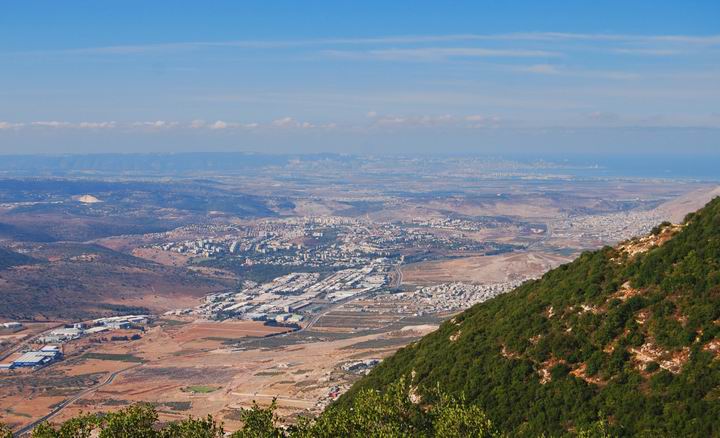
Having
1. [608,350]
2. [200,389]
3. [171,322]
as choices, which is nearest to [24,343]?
[171,322]

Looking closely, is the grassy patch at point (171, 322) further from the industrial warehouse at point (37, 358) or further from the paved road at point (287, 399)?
the paved road at point (287, 399)

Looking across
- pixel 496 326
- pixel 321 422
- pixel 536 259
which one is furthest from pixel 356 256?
pixel 321 422

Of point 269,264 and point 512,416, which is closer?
point 512,416

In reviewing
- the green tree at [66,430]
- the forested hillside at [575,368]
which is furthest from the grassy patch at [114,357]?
the green tree at [66,430]

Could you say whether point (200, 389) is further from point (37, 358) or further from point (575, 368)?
point (575, 368)

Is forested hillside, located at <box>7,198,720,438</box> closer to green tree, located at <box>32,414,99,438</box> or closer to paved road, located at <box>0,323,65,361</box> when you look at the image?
green tree, located at <box>32,414,99,438</box>

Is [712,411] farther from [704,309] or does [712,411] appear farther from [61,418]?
[61,418]

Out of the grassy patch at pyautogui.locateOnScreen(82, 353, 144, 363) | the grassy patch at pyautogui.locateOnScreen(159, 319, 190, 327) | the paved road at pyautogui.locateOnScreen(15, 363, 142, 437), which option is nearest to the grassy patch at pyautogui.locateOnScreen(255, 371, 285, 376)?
the paved road at pyautogui.locateOnScreen(15, 363, 142, 437)

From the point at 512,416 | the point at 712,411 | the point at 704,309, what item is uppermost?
the point at 704,309
